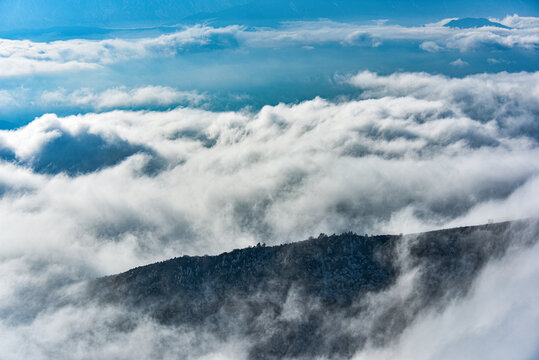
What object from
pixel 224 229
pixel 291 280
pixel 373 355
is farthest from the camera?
pixel 224 229

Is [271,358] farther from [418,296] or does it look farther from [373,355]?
[418,296]

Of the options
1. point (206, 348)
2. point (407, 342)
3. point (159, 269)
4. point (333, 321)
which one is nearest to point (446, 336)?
point (407, 342)

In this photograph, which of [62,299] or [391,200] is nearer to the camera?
[62,299]

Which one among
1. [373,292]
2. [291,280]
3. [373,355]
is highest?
[291,280]

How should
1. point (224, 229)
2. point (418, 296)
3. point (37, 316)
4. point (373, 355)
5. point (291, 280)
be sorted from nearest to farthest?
point (373, 355), point (418, 296), point (291, 280), point (37, 316), point (224, 229)

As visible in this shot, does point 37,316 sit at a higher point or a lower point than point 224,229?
lower

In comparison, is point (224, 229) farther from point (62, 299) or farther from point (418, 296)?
point (418, 296)

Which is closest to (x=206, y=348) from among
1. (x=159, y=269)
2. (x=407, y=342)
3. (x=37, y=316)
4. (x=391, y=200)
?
(x=159, y=269)
